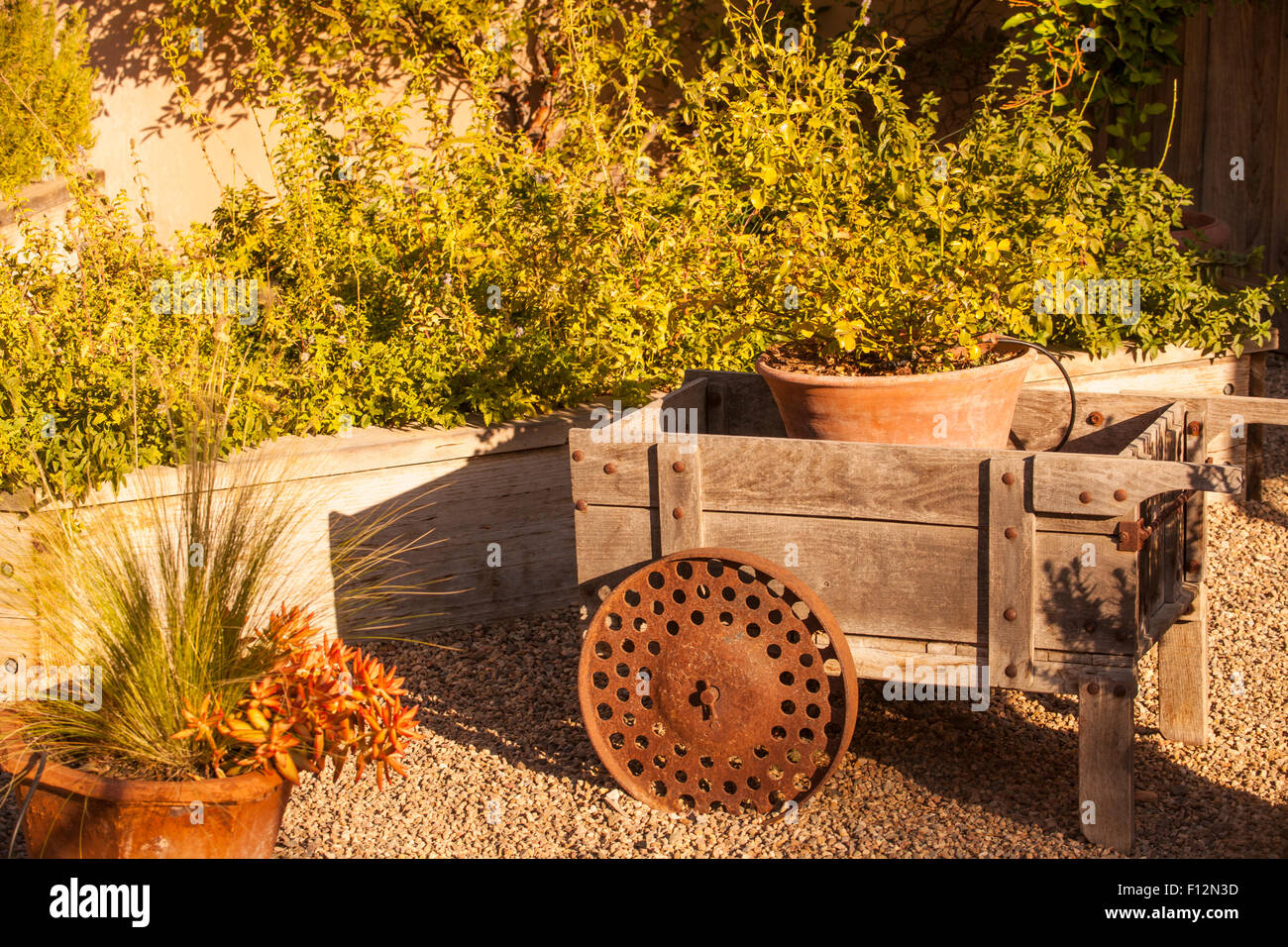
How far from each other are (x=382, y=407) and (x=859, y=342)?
1.71m

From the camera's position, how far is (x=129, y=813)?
236 cm

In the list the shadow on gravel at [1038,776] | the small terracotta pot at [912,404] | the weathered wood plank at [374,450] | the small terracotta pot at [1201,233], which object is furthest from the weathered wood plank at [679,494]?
the small terracotta pot at [1201,233]

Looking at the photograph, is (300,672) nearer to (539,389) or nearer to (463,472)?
(463,472)

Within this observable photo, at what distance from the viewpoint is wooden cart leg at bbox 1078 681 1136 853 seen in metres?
2.60

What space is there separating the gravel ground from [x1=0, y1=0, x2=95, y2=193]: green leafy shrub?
409cm

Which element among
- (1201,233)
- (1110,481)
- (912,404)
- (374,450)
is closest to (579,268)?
(374,450)

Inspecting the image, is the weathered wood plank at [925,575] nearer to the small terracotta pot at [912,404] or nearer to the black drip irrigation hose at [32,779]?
the small terracotta pot at [912,404]

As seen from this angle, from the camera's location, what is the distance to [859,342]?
296 cm

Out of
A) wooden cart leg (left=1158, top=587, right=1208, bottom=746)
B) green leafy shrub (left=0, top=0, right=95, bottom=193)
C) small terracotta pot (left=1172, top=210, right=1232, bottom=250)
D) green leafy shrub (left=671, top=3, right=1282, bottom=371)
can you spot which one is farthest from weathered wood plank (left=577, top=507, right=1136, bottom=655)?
green leafy shrub (left=0, top=0, right=95, bottom=193)

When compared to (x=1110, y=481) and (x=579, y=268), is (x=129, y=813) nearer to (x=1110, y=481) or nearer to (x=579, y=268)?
(x=1110, y=481)

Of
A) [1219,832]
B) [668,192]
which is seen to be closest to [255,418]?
[668,192]

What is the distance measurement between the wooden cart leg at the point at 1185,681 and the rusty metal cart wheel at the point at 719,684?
1037 mm

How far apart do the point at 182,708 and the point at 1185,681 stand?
7.92 feet

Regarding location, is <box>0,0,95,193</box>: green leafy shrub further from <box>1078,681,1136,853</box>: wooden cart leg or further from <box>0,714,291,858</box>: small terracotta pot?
<box>1078,681,1136,853</box>: wooden cart leg
